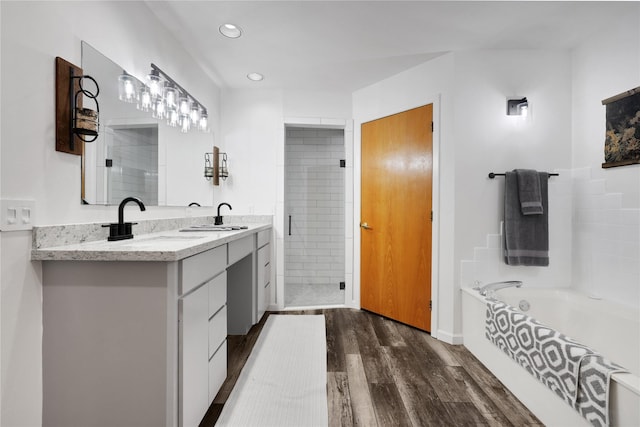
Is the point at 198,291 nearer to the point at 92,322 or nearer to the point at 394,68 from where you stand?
the point at 92,322

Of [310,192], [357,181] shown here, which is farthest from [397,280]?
[310,192]

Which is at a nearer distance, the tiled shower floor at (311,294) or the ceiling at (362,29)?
the ceiling at (362,29)

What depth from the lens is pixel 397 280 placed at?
286 centimetres

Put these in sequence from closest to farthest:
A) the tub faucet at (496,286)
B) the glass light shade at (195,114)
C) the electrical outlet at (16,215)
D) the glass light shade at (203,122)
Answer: the electrical outlet at (16,215) < the tub faucet at (496,286) < the glass light shade at (195,114) < the glass light shade at (203,122)

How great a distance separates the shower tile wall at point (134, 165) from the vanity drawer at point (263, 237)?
93cm

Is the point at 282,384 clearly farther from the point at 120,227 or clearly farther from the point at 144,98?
the point at 144,98

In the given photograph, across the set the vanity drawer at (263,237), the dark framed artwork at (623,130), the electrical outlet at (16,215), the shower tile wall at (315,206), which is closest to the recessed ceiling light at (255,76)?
the shower tile wall at (315,206)

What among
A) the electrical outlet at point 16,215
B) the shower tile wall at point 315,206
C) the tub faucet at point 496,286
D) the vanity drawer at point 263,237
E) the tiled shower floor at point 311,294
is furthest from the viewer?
the shower tile wall at point 315,206

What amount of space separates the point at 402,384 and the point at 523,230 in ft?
5.03

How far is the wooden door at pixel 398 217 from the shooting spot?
2.64m

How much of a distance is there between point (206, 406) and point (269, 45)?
244 cm

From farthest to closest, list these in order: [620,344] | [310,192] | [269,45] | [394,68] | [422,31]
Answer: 1. [310,192]
2. [394,68]
3. [269,45]
4. [422,31]
5. [620,344]

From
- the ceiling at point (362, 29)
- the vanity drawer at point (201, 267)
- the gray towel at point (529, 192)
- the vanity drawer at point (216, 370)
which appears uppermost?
the ceiling at point (362, 29)

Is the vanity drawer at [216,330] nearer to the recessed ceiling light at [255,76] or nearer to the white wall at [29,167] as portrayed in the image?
the white wall at [29,167]
